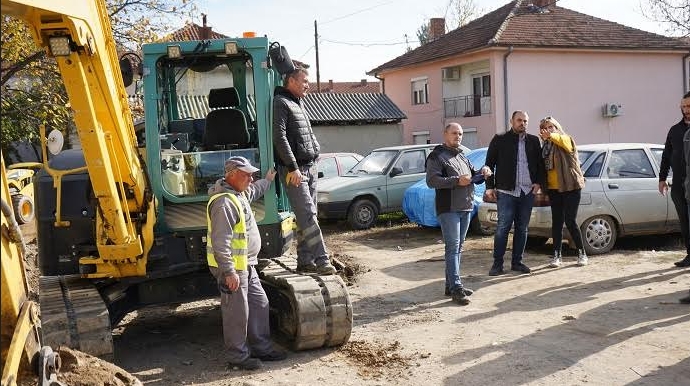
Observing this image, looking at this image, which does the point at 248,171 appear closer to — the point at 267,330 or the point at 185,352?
Result: the point at 267,330

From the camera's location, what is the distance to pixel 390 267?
10.7 m

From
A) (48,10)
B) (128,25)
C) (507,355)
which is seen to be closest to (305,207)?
(507,355)

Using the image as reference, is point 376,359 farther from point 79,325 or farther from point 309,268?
point 79,325

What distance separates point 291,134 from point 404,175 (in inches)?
351

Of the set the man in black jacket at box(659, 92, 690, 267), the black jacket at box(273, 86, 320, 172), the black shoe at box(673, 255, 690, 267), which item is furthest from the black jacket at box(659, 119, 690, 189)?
the black jacket at box(273, 86, 320, 172)

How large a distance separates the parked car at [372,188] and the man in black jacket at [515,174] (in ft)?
19.6

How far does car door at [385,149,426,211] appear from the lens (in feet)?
50.2

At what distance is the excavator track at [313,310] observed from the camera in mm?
6305

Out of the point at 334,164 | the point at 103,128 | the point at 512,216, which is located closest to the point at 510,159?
the point at 512,216

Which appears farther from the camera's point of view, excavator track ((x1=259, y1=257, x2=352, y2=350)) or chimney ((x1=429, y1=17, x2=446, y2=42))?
chimney ((x1=429, y1=17, x2=446, y2=42))

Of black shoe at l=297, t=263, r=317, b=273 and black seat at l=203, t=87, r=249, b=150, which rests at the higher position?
black seat at l=203, t=87, r=249, b=150

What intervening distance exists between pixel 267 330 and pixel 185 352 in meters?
1.02

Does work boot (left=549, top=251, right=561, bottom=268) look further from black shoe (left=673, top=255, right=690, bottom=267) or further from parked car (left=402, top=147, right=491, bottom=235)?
parked car (left=402, top=147, right=491, bottom=235)

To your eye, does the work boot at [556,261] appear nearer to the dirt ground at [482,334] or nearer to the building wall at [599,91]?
the dirt ground at [482,334]
